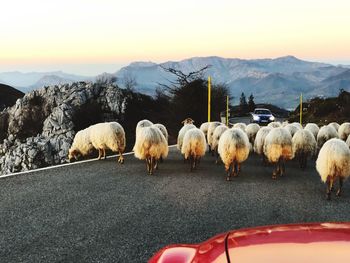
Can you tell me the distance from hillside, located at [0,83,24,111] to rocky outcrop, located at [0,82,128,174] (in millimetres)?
41955

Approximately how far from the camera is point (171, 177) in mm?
11805

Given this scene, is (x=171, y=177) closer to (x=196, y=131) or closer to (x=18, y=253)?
(x=196, y=131)

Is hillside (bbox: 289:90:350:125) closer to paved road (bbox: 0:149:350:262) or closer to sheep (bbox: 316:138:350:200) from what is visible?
paved road (bbox: 0:149:350:262)

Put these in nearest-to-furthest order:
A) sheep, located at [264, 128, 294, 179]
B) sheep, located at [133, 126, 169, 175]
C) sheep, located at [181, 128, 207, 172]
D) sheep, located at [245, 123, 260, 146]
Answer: sheep, located at [264, 128, 294, 179] < sheep, located at [133, 126, 169, 175] < sheep, located at [181, 128, 207, 172] < sheep, located at [245, 123, 260, 146]

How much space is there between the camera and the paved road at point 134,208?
256 inches

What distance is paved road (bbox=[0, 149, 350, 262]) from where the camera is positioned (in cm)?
651

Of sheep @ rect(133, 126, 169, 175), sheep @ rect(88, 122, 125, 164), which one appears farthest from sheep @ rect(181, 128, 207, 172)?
sheep @ rect(88, 122, 125, 164)

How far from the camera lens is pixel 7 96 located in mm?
115188

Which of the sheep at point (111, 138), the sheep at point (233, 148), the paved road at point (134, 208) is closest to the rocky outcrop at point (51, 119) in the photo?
the sheep at point (111, 138)

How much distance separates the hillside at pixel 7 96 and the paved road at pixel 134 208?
102 metres

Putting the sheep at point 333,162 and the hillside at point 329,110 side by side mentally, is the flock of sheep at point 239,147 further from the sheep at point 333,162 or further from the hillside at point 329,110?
the hillside at point 329,110

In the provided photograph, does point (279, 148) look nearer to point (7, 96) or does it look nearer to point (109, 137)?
point (109, 137)

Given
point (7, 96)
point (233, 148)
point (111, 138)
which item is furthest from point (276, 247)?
point (7, 96)

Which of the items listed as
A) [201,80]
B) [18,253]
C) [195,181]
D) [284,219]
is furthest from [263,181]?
[201,80]
